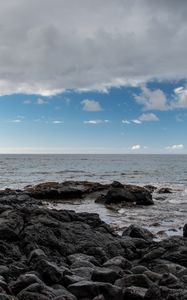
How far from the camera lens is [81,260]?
41.5 ft

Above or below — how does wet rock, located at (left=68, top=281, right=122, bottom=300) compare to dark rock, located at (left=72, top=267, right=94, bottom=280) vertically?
above

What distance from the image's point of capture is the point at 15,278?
10281 mm

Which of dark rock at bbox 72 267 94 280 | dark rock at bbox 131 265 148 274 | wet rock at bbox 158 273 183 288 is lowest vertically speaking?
dark rock at bbox 131 265 148 274

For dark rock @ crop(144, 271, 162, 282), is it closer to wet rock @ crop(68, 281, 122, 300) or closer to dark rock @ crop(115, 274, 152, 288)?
dark rock @ crop(115, 274, 152, 288)

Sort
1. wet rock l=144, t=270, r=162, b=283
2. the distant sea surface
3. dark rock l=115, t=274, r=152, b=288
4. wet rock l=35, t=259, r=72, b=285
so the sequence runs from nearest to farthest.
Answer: dark rock l=115, t=274, r=152, b=288 → wet rock l=35, t=259, r=72, b=285 → wet rock l=144, t=270, r=162, b=283 → the distant sea surface

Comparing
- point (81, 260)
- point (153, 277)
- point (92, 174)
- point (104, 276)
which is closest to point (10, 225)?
point (81, 260)

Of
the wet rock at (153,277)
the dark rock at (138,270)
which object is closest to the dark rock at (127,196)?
the dark rock at (138,270)

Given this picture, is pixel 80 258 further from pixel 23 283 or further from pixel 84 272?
pixel 23 283

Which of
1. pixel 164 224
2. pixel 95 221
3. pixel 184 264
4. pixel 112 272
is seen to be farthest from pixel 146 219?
pixel 112 272

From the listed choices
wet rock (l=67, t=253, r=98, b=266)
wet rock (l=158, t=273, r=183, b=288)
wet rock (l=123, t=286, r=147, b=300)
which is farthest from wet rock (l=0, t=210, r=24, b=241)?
wet rock (l=123, t=286, r=147, b=300)

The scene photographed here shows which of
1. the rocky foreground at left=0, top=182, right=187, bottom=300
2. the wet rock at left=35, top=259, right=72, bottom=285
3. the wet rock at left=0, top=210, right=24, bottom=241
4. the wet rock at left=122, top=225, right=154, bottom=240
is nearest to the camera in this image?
the rocky foreground at left=0, top=182, right=187, bottom=300

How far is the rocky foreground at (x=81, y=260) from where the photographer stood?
8969 mm

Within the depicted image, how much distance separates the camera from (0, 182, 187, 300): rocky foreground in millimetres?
8969

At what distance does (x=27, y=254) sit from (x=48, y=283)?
347 cm
